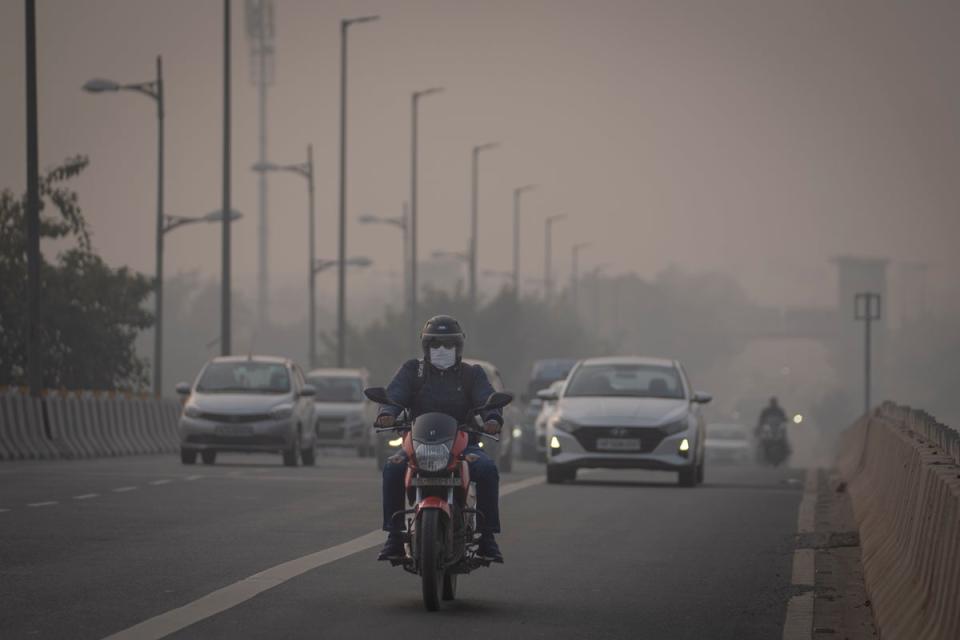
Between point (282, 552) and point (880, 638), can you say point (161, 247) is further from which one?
point (880, 638)

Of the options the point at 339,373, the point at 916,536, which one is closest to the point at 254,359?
the point at 339,373

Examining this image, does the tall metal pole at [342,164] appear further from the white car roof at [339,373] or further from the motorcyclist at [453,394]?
the motorcyclist at [453,394]

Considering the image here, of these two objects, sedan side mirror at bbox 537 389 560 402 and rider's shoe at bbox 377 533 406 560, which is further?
sedan side mirror at bbox 537 389 560 402

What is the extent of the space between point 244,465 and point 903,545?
962 inches

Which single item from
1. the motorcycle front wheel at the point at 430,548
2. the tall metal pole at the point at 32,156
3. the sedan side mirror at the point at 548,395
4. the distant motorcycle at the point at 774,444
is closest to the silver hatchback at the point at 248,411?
the tall metal pole at the point at 32,156

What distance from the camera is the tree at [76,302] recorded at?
57906 millimetres

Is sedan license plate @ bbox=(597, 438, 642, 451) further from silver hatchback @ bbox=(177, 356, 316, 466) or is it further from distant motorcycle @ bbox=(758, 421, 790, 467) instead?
distant motorcycle @ bbox=(758, 421, 790, 467)

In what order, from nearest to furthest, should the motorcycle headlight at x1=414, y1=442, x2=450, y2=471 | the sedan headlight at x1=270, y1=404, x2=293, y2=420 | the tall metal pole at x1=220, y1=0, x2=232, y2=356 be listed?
the motorcycle headlight at x1=414, y1=442, x2=450, y2=471 → the sedan headlight at x1=270, y1=404, x2=293, y2=420 → the tall metal pole at x1=220, y1=0, x2=232, y2=356

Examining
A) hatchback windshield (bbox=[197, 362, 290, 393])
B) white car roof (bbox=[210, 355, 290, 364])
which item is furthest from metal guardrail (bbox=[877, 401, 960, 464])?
white car roof (bbox=[210, 355, 290, 364])

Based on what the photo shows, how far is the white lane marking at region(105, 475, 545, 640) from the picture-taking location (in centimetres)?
1217

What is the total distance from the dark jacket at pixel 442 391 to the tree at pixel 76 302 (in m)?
42.8

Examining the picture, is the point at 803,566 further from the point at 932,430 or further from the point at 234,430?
the point at 234,430

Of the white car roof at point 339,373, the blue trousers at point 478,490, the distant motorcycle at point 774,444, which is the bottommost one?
the distant motorcycle at point 774,444

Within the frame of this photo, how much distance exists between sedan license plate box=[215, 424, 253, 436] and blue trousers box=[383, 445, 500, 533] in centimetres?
2177
